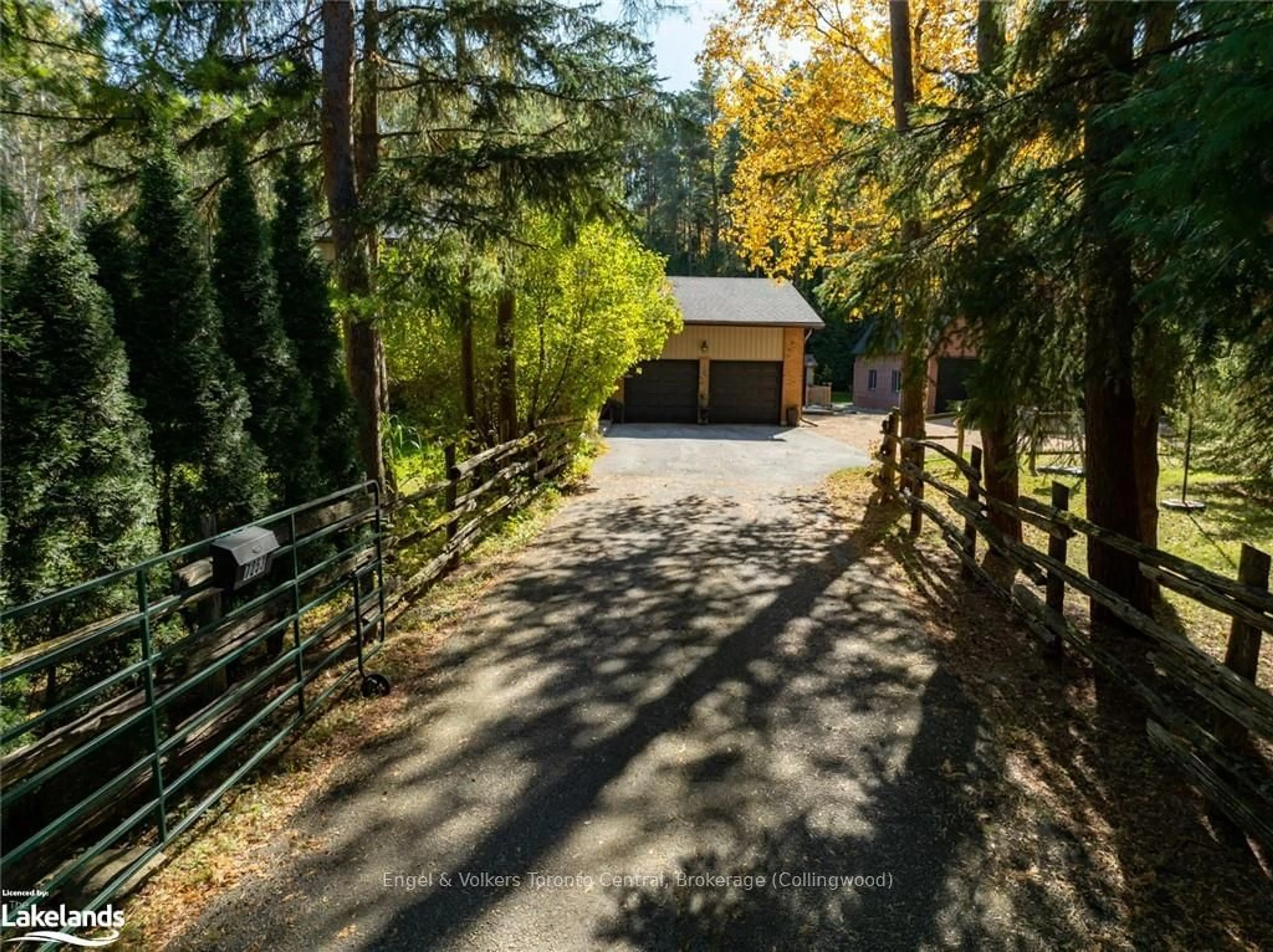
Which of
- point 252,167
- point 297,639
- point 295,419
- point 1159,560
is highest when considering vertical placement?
point 252,167

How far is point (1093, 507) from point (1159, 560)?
1.95 metres

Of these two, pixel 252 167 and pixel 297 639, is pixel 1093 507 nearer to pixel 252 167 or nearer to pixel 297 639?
pixel 297 639

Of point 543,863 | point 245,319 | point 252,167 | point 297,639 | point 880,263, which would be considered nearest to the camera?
point 543,863

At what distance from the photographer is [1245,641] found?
11.7 ft

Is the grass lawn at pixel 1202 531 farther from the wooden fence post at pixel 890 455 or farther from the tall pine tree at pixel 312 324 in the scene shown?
the tall pine tree at pixel 312 324

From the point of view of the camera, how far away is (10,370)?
3488 millimetres

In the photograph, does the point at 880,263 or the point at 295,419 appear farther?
the point at 880,263

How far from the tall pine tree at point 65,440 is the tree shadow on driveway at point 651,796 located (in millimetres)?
1771

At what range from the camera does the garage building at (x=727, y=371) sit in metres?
25.2

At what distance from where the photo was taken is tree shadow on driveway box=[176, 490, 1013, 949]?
303 cm

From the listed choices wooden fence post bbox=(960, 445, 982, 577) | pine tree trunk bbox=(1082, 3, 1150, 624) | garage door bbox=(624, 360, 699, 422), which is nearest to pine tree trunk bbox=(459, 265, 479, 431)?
wooden fence post bbox=(960, 445, 982, 577)

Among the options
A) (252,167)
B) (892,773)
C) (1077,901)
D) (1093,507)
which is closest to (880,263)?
(1093,507)

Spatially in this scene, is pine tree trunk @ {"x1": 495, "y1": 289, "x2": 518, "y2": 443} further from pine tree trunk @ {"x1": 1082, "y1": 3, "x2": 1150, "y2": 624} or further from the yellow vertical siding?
the yellow vertical siding

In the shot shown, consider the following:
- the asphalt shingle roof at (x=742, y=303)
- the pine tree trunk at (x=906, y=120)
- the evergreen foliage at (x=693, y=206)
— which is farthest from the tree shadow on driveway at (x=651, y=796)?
the evergreen foliage at (x=693, y=206)
